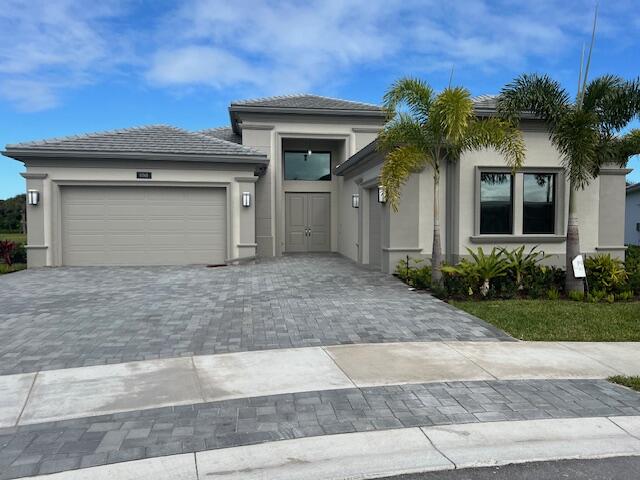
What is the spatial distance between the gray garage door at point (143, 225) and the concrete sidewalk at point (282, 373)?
34.3ft

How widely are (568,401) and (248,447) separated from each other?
3259 millimetres

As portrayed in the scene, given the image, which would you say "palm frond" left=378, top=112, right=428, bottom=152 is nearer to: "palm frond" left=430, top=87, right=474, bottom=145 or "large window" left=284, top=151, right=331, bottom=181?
"palm frond" left=430, top=87, right=474, bottom=145

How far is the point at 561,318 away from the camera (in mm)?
8492

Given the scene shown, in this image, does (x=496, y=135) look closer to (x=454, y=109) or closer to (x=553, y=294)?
(x=454, y=109)

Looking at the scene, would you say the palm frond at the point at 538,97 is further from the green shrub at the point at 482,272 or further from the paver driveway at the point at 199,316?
the paver driveway at the point at 199,316

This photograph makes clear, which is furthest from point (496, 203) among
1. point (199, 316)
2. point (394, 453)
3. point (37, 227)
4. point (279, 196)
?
point (37, 227)

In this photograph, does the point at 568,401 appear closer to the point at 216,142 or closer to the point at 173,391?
the point at 173,391

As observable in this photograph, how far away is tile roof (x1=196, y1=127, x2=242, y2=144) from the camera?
2203 centimetres

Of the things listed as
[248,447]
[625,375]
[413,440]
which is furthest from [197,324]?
[625,375]

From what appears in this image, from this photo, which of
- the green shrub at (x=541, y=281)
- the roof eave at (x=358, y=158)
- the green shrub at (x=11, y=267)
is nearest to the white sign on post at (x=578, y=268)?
the green shrub at (x=541, y=281)

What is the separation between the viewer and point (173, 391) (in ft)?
16.7

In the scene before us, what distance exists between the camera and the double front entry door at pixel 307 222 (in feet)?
68.8

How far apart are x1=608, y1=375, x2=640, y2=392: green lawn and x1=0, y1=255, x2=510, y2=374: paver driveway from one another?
1.88 meters

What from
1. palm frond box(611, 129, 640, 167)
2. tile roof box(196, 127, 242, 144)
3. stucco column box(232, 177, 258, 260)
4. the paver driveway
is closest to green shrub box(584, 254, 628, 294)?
palm frond box(611, 129, 640, 167)
